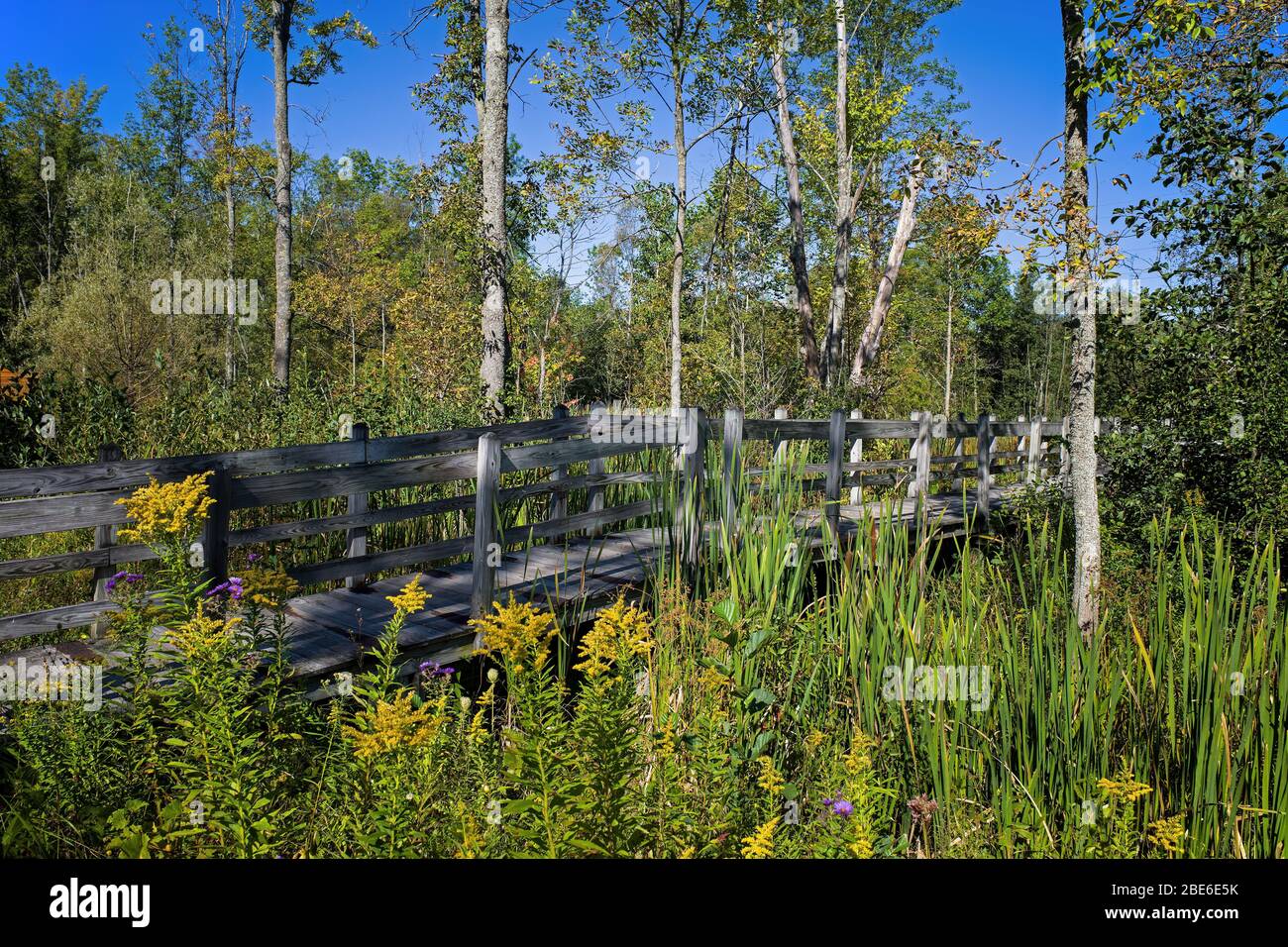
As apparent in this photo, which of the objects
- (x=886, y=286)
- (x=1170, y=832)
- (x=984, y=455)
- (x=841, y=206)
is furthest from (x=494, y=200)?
(x=886, y=286)

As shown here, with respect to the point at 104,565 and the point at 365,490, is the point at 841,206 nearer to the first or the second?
the point at 365,490

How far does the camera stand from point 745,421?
712 cm

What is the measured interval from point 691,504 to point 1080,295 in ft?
9.39

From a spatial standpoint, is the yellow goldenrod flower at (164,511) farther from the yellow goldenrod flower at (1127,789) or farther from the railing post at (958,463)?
the railing post at (958,463)

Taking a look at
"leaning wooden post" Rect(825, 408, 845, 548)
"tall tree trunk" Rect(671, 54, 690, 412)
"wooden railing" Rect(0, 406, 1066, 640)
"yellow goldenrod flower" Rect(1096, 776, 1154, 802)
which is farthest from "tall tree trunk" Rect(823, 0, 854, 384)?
"yellow goldenrod flower" Rect(1096, 776, 1154, 802)

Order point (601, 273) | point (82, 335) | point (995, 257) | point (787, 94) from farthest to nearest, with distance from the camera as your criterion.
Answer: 1. point (601, 273)
2. point (82, 335)
3. point (787, 94)
4. point (995, 257)

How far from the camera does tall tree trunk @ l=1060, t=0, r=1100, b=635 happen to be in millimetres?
4879

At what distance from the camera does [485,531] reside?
4625mm

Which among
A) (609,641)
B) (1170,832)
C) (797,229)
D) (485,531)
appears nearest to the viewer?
(1170,832)

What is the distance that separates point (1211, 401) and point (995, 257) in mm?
2549

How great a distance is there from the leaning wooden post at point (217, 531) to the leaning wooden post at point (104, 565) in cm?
54

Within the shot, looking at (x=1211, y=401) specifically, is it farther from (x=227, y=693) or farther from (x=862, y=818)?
(x=227, y=693)
